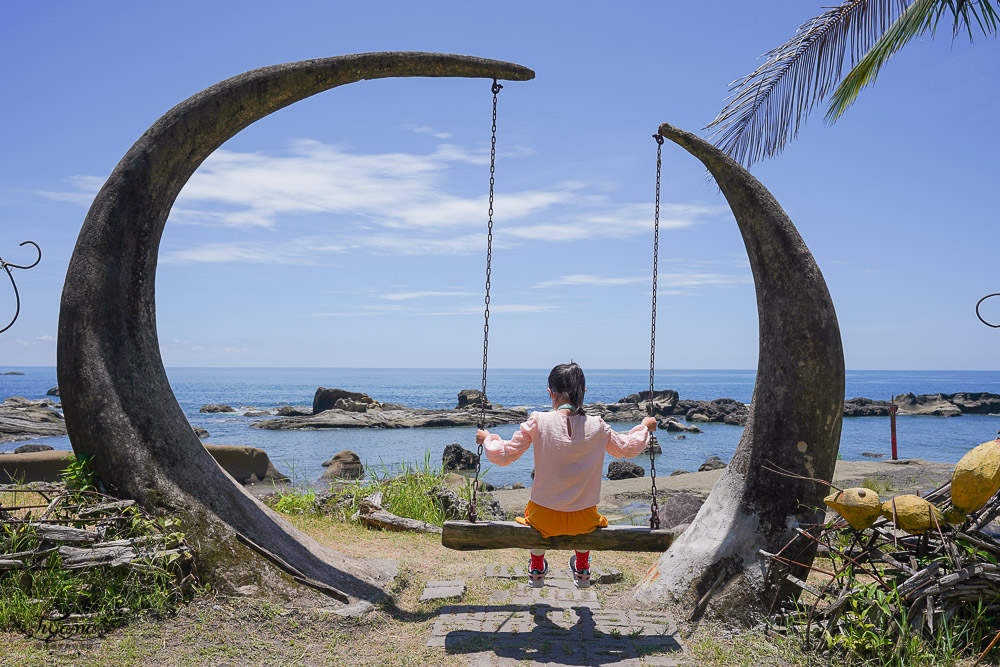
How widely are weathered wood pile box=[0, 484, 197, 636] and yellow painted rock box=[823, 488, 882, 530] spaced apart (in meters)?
4.43

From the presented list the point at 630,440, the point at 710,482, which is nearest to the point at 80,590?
the point at 630,440

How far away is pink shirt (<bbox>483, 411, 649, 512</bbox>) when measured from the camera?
4711 mm

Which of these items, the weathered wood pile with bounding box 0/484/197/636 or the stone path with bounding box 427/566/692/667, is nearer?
the stone path with bounding box 427/566/692/667

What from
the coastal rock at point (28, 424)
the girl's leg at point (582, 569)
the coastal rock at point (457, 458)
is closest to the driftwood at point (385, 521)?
the girl's leg at point (582, 569)

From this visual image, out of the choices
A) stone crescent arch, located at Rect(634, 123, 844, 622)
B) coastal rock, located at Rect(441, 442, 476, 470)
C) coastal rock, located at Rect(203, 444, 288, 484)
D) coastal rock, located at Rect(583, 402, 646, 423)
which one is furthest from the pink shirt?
coastal rock, located at Rect(583, 402, 646, 423)

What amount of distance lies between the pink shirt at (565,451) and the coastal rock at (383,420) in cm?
3069

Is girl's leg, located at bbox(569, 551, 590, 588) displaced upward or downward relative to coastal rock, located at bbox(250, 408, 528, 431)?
upward

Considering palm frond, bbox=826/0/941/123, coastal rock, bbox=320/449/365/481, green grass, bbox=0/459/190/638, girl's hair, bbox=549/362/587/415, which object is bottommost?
coastal rock, bbox=320/449/365/481

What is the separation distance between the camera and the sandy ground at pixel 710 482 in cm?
1352

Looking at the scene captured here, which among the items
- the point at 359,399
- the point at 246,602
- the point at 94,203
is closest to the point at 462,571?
the point at 246,602

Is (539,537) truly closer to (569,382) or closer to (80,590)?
(569,382)

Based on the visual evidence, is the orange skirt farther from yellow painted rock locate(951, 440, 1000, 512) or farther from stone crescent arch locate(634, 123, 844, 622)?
yellow painted rock locate(951, 440, 1000, 512)

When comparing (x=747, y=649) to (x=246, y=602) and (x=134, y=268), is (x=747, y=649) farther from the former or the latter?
(x=134, y=268)

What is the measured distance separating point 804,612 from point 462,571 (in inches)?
121
